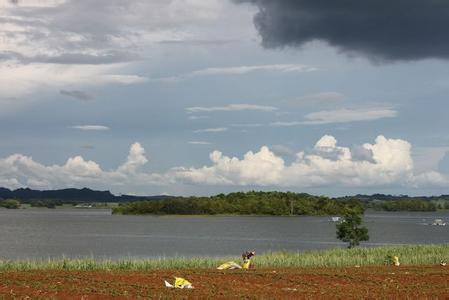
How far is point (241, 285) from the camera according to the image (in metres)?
32.7

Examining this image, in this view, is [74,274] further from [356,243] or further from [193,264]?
[356,243]

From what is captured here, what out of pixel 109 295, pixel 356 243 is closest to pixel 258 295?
pixel 109 295

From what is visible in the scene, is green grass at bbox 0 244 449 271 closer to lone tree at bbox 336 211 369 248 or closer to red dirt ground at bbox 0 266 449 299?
red dirt ground at bbox 0 266 449 299

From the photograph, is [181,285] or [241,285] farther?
[241,285]

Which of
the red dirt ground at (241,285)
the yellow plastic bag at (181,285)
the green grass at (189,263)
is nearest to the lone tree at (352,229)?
the green grass at (189,263)

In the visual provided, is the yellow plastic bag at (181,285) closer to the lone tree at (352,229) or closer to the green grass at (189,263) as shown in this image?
the green grass at (189,263)

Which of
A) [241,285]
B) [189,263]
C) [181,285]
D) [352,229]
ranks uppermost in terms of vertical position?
[352,229]

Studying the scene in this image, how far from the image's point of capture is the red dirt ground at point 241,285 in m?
28.2

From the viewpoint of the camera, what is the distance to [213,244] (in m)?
109

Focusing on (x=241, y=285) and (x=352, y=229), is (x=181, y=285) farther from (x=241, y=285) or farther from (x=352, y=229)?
(x=352, y=229)

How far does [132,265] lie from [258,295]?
17.8 meters

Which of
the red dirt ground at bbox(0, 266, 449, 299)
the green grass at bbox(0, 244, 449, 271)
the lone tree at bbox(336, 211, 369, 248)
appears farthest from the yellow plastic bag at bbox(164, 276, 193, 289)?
the lone tree at bbox(336, 211, 369, 248)

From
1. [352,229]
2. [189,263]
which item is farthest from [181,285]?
[352,229]

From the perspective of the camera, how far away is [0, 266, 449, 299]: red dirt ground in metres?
28.2
